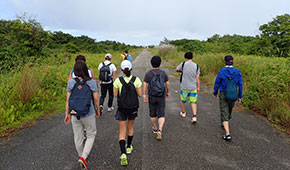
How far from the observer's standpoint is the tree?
45.8 feet

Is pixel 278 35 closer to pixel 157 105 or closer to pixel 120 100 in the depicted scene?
pixel 157 105

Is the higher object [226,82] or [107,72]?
[107,72]

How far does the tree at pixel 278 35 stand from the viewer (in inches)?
549

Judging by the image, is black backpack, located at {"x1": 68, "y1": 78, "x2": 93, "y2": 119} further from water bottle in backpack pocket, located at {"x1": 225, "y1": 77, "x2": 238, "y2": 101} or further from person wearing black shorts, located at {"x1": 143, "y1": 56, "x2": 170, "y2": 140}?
water bottle in backpack pocket, located at {"x1": 225, "y1": 77, "x2": 238, "y2": 101}

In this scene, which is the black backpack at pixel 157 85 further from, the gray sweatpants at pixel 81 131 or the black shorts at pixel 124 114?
the gray sweatpants at pixel 81 131

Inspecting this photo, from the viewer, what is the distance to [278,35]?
15.1 meters

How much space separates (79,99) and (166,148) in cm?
187

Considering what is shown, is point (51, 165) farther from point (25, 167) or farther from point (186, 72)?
point (186, 72)

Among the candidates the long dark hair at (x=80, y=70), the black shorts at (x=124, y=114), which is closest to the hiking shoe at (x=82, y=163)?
the black shorts at (x=124, y=114)

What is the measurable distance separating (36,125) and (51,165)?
197cm

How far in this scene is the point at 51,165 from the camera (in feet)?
8.55

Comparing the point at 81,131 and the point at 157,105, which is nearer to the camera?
the point at 81,131

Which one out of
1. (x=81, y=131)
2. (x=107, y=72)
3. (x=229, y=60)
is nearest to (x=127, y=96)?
(x=81, y=131)

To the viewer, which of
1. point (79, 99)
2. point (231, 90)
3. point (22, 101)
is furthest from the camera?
point (22, 101)
